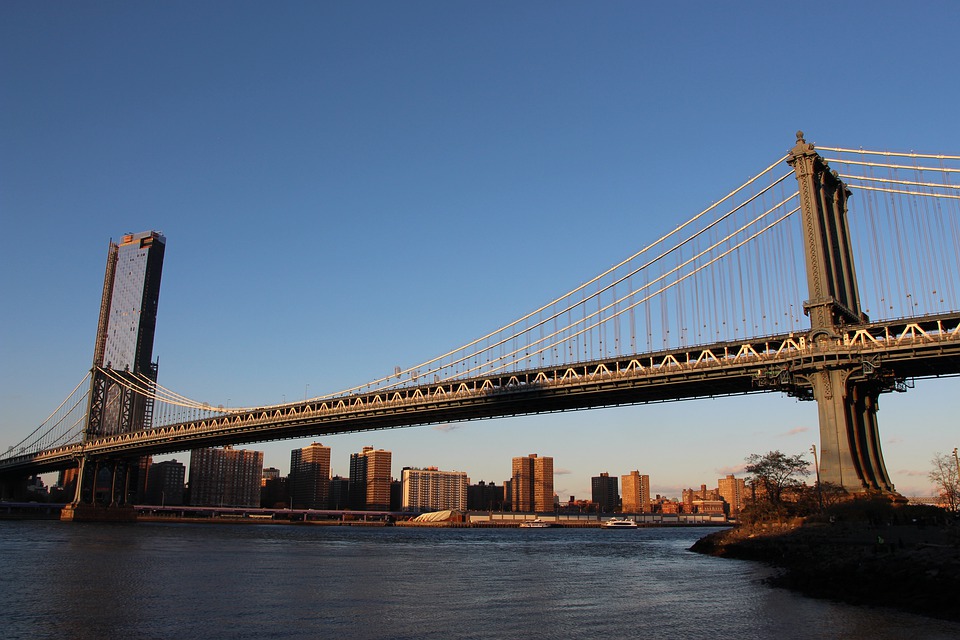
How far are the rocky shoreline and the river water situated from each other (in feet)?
4.39

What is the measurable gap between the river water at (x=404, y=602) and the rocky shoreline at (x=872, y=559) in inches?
52.7

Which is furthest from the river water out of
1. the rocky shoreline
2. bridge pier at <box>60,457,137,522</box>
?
bridge pier at <box>60,457,137,522</box>

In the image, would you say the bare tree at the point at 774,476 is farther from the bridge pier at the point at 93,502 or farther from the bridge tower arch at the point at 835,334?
the bridge pier at the point at 93,502

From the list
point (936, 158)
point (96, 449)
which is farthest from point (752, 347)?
point (96, 449)

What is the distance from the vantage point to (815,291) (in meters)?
51.9

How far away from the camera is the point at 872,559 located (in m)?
29.1

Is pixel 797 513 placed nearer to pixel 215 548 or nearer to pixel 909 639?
pixel 909 639

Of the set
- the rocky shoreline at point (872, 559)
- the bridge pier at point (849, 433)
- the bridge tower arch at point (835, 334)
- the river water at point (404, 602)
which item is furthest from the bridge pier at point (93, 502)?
the bridge tower arch at point (835, 334)

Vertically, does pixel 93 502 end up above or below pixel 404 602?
above

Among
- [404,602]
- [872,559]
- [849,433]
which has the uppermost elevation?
[849,433]

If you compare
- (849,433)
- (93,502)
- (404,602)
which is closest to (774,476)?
(849,433)

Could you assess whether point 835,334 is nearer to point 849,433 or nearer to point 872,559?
point 849,433

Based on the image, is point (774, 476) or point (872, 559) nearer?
point (872, 559)

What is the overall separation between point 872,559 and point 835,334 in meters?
23.6
